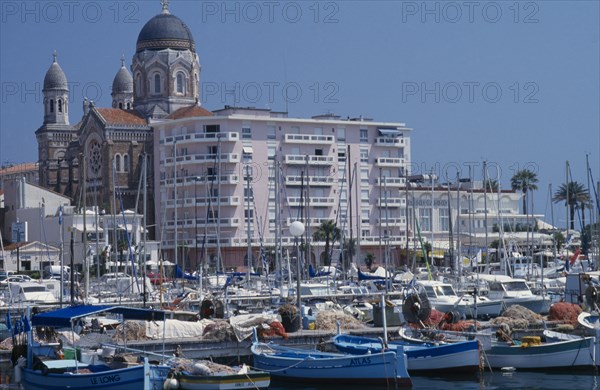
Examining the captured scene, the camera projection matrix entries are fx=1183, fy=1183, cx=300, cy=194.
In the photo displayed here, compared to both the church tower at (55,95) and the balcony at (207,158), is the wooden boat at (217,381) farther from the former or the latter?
the church tower at (55,95)

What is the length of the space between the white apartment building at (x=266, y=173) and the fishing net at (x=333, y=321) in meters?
60.1

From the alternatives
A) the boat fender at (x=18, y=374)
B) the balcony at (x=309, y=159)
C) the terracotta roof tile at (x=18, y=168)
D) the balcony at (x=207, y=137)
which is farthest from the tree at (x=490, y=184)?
the terracotta roof tile at (x=18, y=168)

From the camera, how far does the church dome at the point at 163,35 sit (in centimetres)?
12706

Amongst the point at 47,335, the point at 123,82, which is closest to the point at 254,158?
the point at 123,82

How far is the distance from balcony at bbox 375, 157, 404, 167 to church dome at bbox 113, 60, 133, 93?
122 feet

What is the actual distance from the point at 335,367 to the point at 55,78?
361ft

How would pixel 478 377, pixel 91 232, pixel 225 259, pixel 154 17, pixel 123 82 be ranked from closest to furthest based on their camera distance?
pixel 478 377 < pixel 91 232 < pixel 225 259 < pixel 154 17 < pixel 123 82

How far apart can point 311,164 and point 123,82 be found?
36195 millimetres

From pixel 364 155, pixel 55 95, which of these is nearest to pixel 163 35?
pixel 55 95

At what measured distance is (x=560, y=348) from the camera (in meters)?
39.1

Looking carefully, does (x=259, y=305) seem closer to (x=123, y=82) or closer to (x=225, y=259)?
(x=225, y=259)

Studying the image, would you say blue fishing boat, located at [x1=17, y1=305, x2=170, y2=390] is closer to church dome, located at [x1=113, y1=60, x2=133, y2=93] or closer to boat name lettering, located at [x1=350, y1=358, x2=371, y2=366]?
boat name lettering, located at [x1=350, y1=358, x2=371, y2=366]

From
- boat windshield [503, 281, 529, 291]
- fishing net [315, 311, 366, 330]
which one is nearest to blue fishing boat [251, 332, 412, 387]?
fishing net [315, 311, 366, 330]

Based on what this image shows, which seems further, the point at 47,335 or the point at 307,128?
the point at 307,128
